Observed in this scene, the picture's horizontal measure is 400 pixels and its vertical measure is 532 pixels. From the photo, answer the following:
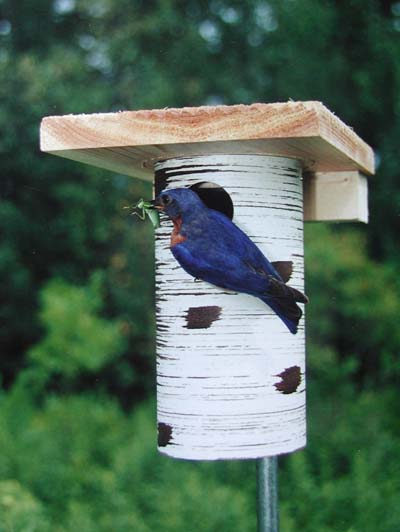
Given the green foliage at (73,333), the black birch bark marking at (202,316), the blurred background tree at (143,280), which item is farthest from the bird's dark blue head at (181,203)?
the green foliage at (73,333)

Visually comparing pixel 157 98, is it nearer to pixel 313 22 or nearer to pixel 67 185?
pixel 67 185

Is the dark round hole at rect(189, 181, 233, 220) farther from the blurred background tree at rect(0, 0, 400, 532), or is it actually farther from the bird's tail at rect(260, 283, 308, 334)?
the blurred background tree at rect(0, 0, 400, 532)

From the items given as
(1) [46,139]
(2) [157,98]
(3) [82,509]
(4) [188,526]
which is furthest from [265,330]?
(2) [157,98]

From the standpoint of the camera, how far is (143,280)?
386 cm

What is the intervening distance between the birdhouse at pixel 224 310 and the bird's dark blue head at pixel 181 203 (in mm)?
73

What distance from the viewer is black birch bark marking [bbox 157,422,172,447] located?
4.41 feet

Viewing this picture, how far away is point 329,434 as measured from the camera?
2.82 metres

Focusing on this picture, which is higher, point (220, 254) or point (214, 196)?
point (214, 196)

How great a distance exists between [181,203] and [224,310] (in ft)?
0.63

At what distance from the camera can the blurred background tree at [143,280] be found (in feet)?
8.26

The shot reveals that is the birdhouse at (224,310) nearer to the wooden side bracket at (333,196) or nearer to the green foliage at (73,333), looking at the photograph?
the wooden side bracket at (333,196)

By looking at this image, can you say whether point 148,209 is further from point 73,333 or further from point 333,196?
point 73,333

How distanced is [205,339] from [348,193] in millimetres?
562

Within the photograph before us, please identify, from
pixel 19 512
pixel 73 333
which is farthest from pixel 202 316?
pixel 73 333
